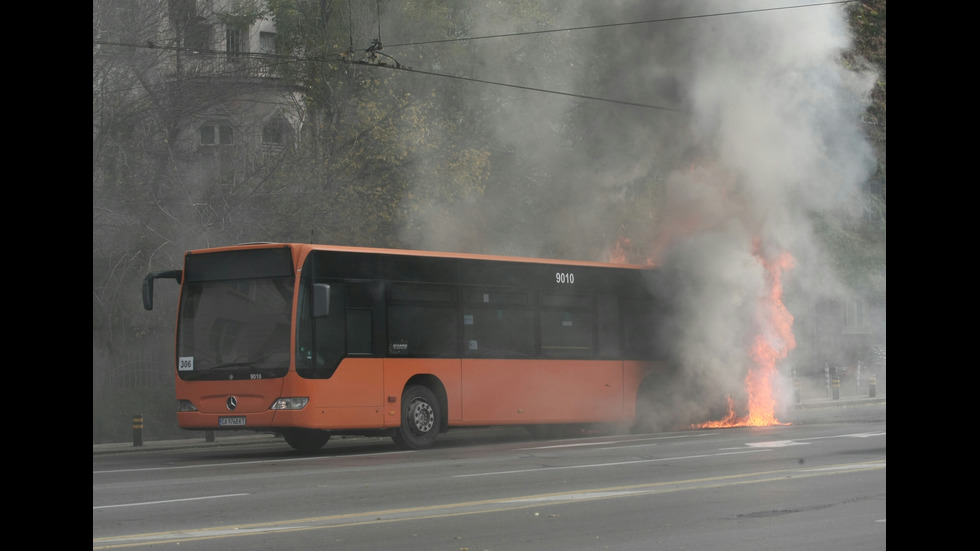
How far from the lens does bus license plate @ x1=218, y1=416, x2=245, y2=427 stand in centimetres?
1584

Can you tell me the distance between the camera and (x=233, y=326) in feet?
53.1

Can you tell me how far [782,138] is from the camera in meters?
21.4

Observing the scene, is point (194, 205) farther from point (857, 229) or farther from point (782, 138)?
point (857, 229)

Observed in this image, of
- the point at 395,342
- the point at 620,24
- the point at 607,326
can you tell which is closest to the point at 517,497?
the point at 395,342

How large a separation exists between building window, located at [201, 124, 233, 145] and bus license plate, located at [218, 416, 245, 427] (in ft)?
33.8

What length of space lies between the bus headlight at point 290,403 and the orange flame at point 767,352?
29.2ft

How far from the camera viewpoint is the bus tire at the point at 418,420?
17.2 metres

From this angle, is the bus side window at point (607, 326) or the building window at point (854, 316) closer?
the bus side window at point (607, 326)

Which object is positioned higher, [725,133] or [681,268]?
[725,133]

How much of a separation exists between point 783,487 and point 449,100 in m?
18.2

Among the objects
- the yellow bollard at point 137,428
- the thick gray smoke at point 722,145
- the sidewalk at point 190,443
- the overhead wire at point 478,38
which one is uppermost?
the overhead wire at point 478,38

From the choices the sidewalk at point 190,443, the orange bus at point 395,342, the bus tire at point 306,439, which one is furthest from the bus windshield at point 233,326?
the sidewalk at point 190,443

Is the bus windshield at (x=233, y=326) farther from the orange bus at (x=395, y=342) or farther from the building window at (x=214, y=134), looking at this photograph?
the building window at (x=214, y=134)
